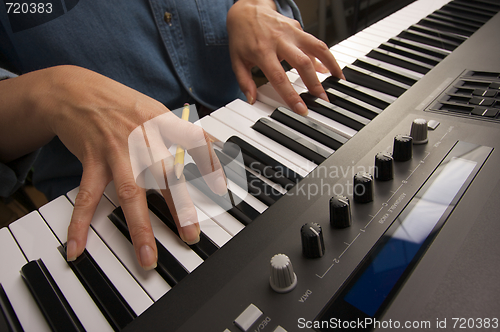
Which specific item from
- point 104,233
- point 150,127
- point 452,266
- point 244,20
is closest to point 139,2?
point 244,20

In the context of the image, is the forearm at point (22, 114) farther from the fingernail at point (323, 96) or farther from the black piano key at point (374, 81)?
the black piano key at point (374, 81)

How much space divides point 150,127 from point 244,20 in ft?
1.76

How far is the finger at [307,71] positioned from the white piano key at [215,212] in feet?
1.39

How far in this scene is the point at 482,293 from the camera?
387 mm

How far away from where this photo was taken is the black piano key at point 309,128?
0.70 metres

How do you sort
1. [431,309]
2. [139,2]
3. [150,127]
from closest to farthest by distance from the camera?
[431,309] < [150,127] < [139,2]

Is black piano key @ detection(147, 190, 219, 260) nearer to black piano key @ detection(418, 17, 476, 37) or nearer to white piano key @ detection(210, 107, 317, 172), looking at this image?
white piano key @ detection(210, 107, 317, 172)

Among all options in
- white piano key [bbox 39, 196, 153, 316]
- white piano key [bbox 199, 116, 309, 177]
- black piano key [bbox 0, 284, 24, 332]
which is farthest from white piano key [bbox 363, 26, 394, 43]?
black piano key [bbox 0, 284, 24, 332]

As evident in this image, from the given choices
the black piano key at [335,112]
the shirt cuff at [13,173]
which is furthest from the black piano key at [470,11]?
the shirt cuff at [13,173]

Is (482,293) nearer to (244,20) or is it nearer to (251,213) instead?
(251,213)

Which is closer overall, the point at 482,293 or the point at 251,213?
the point at 482,293

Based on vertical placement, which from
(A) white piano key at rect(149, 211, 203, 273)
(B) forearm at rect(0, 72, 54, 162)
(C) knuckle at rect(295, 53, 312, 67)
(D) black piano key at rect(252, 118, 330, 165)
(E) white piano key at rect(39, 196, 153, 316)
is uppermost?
(B) forearm at rect(0, 72, 54, 162)

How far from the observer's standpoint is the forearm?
27.4 inches

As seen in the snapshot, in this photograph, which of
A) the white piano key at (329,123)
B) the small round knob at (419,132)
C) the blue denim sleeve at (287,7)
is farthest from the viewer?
the blue denim sleeve at (287,7)
